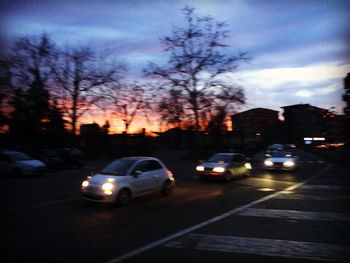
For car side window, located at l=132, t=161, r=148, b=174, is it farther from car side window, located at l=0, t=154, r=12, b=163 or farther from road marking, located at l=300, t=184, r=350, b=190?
car side window, located at l=0, t=154, r=12, b=163

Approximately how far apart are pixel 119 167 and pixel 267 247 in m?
7.05

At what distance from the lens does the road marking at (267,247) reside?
6.94 m

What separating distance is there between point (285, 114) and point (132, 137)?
97178 millimetres

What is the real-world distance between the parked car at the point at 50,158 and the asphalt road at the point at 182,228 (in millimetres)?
13171

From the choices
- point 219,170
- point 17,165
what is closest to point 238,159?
point 219,170

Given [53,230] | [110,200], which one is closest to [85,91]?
[110,200]

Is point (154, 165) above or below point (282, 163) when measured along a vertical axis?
above

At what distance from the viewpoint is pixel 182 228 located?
9008 millimetres

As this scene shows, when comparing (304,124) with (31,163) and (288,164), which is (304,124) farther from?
(31,163)

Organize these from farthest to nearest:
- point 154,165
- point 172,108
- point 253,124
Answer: point 253,124, point 172,108, point 154,165

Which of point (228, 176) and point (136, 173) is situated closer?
point (136, 173)

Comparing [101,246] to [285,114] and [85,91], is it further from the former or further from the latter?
[285,114]

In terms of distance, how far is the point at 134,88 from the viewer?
51.1m

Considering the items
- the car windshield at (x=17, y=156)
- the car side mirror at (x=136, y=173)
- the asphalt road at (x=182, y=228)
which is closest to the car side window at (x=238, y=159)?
the asphalt road at (x=182, y=228)
